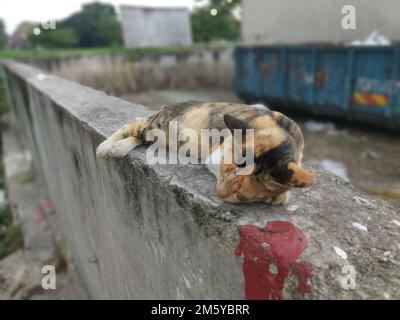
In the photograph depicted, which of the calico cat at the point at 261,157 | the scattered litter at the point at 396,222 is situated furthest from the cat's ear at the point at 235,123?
the scattered litter at the point at 396,222

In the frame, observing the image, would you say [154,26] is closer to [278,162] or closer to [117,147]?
[117,147]

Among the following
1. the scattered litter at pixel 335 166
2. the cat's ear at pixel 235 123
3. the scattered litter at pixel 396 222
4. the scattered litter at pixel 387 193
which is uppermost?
the cat's ear at pixel 235 123

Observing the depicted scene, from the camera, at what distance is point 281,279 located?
3.15 feet

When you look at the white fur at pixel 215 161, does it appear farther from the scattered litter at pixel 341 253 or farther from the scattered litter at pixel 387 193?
the scattered litter at pixel 387 193

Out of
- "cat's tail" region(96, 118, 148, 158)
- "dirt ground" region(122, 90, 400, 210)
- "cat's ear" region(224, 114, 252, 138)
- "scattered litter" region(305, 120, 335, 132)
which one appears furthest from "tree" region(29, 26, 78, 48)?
"cat's ear" region(224, 114, 252, 138)

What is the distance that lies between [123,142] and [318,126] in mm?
6974

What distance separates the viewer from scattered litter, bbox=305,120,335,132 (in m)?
7.89

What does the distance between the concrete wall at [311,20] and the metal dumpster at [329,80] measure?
1.70 metres

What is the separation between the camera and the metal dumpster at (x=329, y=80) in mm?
6617

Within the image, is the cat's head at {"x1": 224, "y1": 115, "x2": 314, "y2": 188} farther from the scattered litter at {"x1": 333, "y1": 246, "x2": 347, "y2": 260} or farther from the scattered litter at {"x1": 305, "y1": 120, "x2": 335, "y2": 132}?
the scattered litter at {"x1": 305, "y1": 120, "x2": 335, "y2": 132}

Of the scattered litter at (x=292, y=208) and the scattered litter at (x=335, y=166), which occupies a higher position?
the scattered litter at (x=292, y=208)

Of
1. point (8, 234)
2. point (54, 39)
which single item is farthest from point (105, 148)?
point (54, 39)

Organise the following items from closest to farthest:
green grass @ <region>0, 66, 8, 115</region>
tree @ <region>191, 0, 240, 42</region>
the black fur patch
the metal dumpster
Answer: the black fur patch
the metal dumpster
green grass @ <region>0, 66, 8, 115</region>
tree @ <region>191, 0, 240, 42</region>

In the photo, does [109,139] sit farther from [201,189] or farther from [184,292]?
[184,292]
